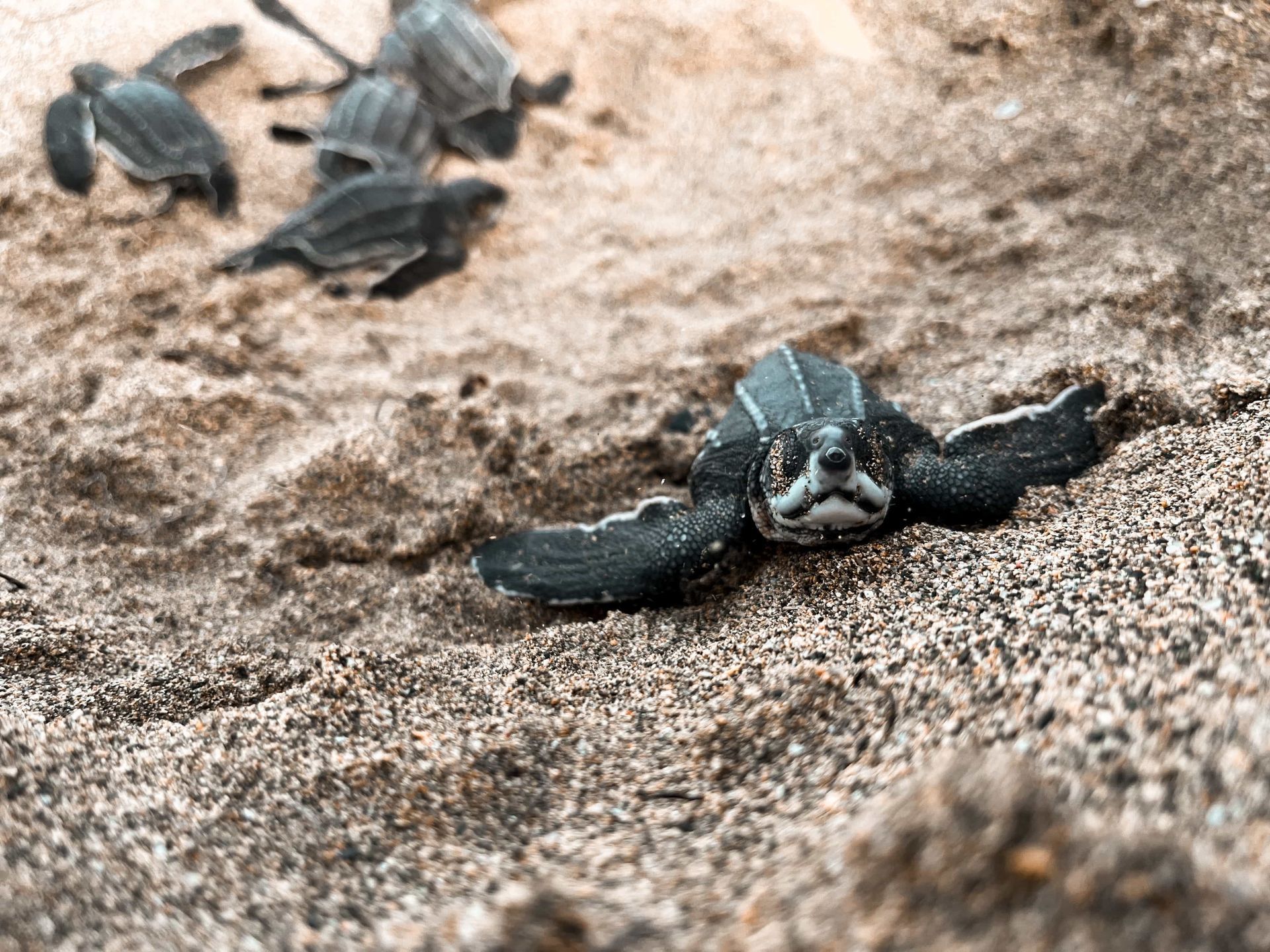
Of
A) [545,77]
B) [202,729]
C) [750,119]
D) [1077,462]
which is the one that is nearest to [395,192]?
[545,77]

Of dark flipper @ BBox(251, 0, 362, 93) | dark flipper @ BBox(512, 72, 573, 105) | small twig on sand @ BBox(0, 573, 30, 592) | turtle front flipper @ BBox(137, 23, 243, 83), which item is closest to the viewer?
small twig on sand @ BBox(0, 573, 30, 592)

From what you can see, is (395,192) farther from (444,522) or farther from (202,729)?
(202,729)

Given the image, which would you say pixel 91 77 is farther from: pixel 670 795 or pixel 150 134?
pixel 670 795

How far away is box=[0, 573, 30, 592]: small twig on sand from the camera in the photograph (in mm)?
1707

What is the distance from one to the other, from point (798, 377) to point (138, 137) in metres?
2.35

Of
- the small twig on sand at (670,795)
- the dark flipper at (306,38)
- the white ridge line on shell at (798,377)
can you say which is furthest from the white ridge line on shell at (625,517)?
the dark flipper at (306,38)

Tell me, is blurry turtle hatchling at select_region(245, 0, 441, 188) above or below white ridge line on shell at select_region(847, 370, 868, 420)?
above

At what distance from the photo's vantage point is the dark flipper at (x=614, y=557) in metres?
1.79

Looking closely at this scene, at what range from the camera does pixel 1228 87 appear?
2.41m

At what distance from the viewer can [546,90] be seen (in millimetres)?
3596

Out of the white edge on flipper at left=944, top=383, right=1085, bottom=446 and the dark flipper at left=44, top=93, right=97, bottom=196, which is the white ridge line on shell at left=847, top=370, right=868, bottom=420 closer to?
the white edge on flipper at left=944, top=383, right=1085, bottom=446

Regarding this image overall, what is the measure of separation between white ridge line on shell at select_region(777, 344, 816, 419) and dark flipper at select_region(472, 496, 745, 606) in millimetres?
262

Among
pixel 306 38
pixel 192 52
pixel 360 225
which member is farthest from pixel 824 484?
pixel 306 38

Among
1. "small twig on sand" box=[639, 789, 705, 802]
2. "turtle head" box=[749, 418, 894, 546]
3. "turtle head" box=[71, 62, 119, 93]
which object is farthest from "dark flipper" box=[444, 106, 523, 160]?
"small twig on sand" box=[639, 789, 705, 802]
